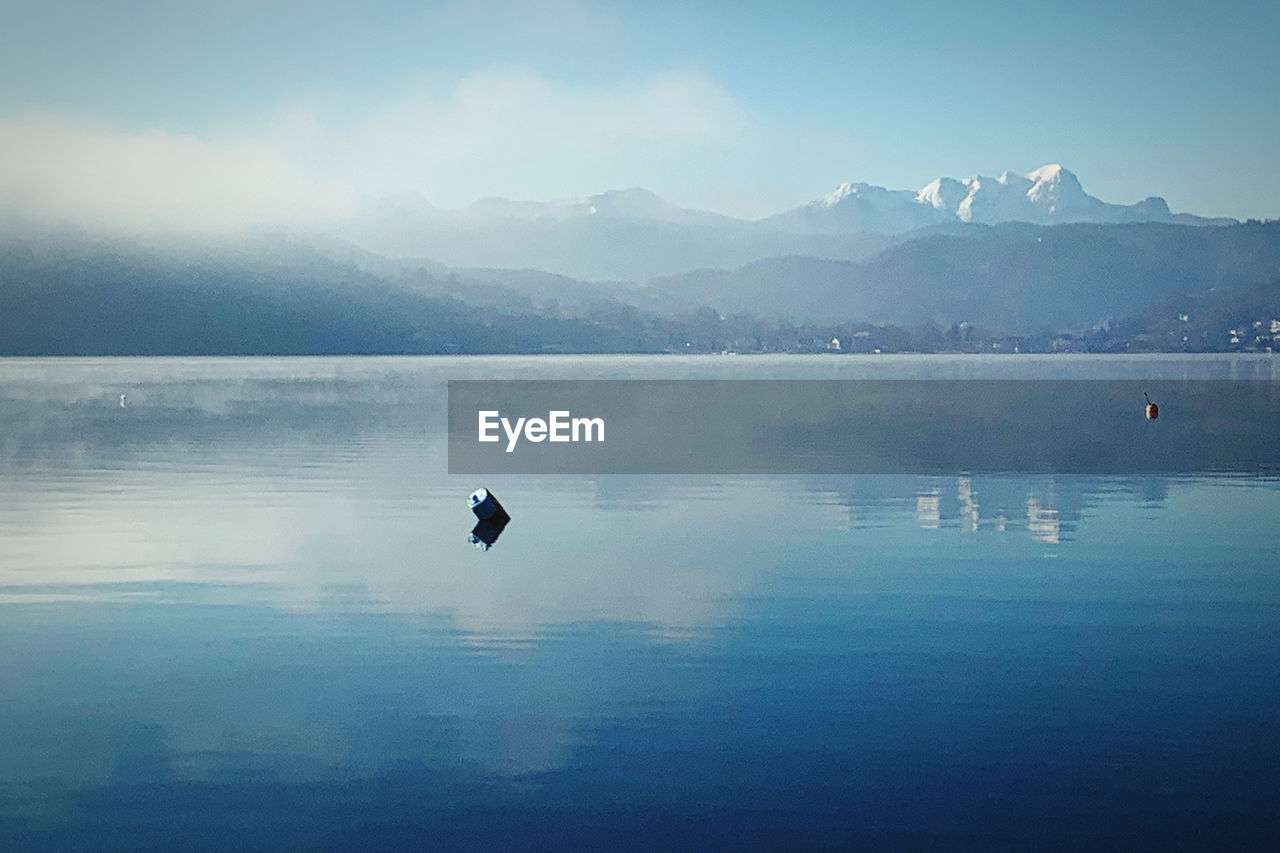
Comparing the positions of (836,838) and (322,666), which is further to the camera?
(322,666)

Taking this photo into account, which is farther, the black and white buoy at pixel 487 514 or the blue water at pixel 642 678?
the black and white buoy at pixel 487 514

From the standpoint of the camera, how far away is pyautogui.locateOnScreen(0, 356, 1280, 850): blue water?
11.0 metres

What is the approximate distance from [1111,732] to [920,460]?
31852mm

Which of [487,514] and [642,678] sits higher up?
[487,514]

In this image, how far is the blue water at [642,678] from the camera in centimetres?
1096

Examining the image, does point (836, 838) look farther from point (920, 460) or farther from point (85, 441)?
point (85, 441)

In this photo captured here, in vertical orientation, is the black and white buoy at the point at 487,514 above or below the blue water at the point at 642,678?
above

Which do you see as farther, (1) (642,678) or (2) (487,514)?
(2) (487,514)

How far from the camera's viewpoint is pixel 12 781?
11.8m

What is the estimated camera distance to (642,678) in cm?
1515

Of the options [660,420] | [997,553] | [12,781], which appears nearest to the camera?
[12,781]

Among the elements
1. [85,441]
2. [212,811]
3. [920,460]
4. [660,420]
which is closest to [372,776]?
[212,811]

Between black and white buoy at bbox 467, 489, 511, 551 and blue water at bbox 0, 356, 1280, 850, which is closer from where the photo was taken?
blue water at bbox 0, 356, 1280, 850

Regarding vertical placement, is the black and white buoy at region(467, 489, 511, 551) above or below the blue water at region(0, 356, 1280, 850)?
above
